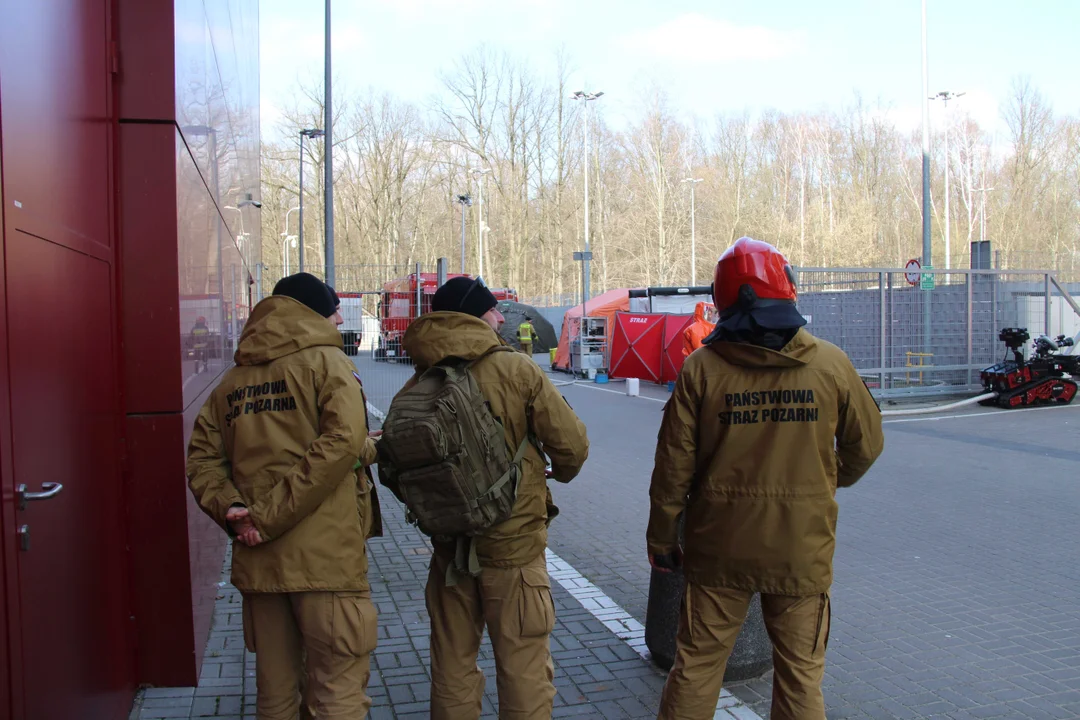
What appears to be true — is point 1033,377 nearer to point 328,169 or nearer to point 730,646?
point 328,169

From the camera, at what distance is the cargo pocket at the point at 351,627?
3180mm

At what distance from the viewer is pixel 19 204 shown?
2604 mm

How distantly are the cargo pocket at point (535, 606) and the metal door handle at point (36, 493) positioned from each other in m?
1.57

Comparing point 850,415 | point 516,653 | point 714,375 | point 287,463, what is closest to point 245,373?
point 287,463

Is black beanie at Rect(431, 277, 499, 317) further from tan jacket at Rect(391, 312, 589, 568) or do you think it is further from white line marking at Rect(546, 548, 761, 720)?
white line marking at Rect(546, 548, 761, 720)

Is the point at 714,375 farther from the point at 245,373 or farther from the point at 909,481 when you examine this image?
the point at 909,481

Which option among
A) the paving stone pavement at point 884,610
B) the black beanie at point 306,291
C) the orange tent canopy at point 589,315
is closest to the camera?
the black beanie at point 306,291

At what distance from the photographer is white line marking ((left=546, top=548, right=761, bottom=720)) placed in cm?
390

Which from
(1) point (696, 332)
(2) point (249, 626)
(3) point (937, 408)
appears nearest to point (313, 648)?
(2) point (249, 626)

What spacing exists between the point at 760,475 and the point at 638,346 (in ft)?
58.7

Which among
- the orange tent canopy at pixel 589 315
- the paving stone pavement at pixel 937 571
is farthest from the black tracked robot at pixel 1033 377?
the orange tent canopy at pixel 589 315

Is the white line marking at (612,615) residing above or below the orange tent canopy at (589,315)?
below

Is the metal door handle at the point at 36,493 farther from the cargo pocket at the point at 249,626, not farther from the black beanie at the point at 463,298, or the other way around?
the black beanie at the point at 463,298

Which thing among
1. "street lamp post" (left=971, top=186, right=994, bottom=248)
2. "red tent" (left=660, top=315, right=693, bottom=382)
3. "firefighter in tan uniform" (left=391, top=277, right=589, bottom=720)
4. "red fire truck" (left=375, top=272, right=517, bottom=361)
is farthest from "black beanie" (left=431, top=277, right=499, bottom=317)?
"street lamp post" (left=971, top=186, right=994, bottom=248)
